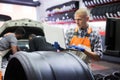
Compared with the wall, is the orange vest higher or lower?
lower

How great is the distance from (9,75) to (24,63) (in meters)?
0.26

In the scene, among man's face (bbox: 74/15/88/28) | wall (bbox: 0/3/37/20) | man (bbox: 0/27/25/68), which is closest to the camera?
Result: man's face (bbox: 74/15/88/28)

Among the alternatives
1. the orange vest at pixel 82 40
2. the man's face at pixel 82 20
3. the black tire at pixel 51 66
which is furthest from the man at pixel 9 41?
the black tire at pixel 51 66

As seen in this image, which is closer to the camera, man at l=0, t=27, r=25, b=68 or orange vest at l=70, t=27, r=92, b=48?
orange vest at l=70, t=27, r=92, b=48

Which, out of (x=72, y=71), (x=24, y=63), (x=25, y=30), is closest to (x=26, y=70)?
(x=24, y=63)

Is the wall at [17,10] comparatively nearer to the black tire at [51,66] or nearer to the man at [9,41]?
the man at [9,41]

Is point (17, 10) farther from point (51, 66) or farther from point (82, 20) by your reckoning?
point (51, 66)

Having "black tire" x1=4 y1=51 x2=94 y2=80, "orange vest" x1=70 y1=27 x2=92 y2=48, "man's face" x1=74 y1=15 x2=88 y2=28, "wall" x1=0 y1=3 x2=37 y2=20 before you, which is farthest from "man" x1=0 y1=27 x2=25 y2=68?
"wall" x1=0 y1=3 x2=37 y2=20

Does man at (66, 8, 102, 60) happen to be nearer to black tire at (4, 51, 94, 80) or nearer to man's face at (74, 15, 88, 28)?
man's face at (74, 15, 88, 28)

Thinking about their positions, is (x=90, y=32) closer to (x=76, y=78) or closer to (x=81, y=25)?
(x=81, y=25)

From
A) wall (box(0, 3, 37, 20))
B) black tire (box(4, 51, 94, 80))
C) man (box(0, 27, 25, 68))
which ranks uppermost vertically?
wall (box(0, 3, 37, 20))

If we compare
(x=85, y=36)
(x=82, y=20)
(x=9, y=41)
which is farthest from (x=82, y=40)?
(x=9, y=41)

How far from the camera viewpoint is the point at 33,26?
4.48 metres

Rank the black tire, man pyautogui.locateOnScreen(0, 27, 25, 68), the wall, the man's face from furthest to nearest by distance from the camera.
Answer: the wall → man pyautogui.locateOnScreen(0, 27, 25, 68) → the man's face → the black tire
